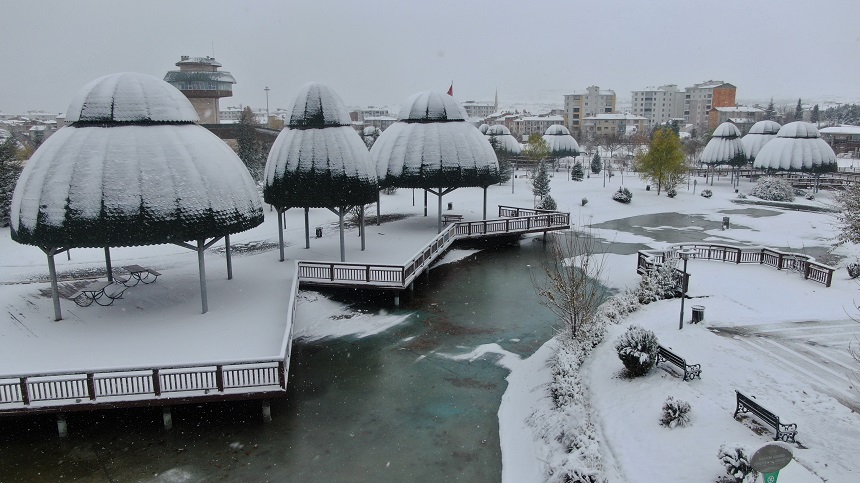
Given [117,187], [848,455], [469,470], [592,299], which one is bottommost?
[469,470]

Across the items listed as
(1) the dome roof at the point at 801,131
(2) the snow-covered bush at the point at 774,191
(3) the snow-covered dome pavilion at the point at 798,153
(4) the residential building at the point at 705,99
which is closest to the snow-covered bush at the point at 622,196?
(2) the snow-covered bush at the point at 774,191

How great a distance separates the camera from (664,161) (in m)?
51.3

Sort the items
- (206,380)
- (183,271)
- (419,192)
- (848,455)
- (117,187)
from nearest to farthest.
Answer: (848,455) → (206,380) → (117,187) → (183,271) → (419,192)

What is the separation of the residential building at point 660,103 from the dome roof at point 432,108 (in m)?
147

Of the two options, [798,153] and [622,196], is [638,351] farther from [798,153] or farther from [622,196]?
[798,153]

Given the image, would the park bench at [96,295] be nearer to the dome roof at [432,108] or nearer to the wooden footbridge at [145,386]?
the wooden footbridge at [145,386]

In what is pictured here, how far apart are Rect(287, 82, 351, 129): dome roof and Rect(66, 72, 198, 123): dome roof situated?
6305 millimetres

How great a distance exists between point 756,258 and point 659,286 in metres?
8.01

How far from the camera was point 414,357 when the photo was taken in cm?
1770

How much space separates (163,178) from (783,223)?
136 ft

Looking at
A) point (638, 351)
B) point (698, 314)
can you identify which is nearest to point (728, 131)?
point (698, 314)

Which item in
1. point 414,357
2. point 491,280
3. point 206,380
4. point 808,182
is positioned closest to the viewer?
point 206,380

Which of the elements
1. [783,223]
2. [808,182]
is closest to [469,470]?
[783,223]

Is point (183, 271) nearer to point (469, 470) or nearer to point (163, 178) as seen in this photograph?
point (163, 178)
